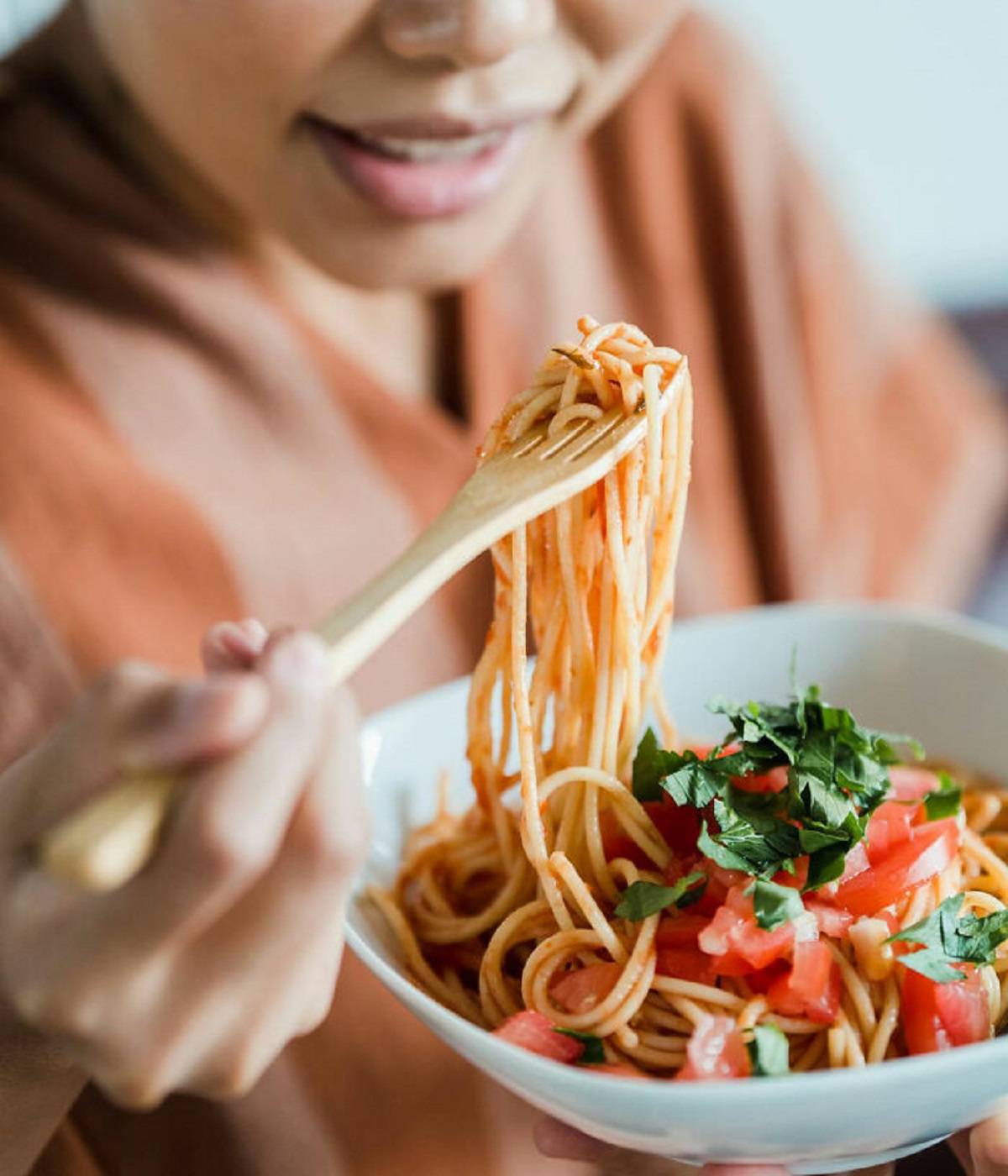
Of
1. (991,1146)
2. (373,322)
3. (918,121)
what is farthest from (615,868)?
(918,121)

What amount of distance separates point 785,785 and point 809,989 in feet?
0.43

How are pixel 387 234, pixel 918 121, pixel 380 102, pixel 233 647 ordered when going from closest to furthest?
pixel 233 647 → pixel 380 102 → pixel 387 234 → pixel 918 121

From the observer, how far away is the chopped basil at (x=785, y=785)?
2.41 ft

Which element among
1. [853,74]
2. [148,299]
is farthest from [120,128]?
[853,74]

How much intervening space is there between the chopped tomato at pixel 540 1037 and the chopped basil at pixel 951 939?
19 centimetres

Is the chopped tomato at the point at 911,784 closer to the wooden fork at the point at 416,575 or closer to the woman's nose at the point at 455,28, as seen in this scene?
the wooden fork at the point at 416,575

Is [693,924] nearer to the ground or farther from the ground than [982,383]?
farther from the ground

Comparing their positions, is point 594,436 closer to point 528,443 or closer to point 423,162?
point 528,443

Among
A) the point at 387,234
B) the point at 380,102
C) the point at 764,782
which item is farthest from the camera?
the point at 387,234

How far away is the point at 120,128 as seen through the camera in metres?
1.20

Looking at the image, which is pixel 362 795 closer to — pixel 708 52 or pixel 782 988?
pixel 782 988

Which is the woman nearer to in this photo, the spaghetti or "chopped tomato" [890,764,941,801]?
the spaghetti

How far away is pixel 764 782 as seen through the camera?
0.79 metres

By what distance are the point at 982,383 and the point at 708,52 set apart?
63 cm
